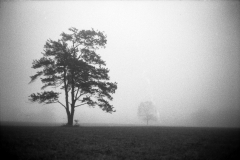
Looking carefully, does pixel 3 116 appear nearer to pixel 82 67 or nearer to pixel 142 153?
pixel 82 67

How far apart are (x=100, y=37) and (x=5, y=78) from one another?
53521mm

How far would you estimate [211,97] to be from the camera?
107m

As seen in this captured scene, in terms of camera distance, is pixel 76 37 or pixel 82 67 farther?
pixel 76 37

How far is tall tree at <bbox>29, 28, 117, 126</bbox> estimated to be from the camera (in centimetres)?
1908

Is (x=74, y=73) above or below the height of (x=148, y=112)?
above

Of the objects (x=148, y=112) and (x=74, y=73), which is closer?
(x=74, y=73)

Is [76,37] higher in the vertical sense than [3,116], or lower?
higher

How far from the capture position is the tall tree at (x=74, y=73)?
1908 cm

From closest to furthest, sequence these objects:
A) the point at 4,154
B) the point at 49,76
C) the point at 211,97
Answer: the point at 4,154, the point at 49,76, the point at 211,97

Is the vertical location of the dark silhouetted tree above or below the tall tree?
below

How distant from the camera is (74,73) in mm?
19453

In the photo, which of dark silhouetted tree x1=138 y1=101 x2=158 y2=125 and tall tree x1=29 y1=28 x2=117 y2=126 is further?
dark silhouetted tree x1=138 y1=101 x2=158 y2=125

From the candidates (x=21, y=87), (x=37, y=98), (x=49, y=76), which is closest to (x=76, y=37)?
(x=49, y=76)

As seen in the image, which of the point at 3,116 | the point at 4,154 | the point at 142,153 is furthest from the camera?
the point at 3,116
